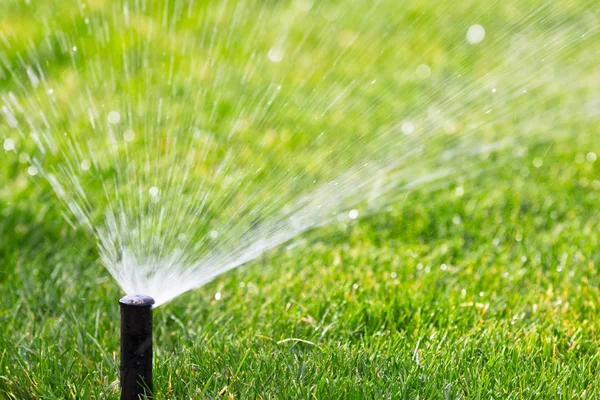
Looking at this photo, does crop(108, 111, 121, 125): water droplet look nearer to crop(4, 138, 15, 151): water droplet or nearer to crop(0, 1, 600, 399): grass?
crop(0, 1, 600, 399): grass

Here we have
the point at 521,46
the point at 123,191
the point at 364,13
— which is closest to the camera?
the point at 123,191

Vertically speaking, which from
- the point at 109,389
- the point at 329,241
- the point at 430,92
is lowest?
the point at 109,389

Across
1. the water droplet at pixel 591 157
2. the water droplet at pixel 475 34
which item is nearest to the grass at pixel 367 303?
the water droplet at pixel 591 157

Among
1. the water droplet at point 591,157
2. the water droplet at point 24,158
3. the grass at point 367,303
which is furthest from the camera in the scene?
the water droplet at point 591,157

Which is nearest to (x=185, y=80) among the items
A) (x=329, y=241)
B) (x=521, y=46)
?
(x=329, y=241)

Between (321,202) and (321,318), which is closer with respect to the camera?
(321,318)

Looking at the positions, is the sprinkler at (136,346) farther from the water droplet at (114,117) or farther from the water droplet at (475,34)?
the water droplet at (475,34)

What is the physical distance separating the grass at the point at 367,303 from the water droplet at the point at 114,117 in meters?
0.19

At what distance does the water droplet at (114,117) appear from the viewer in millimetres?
4320

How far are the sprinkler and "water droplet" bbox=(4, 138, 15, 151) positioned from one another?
233 centimetres

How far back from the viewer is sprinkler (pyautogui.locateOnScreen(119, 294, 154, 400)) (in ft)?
6.07

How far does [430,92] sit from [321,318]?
253cm

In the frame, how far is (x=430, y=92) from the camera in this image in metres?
4.80

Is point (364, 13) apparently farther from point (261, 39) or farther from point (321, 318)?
point (321, 318)
